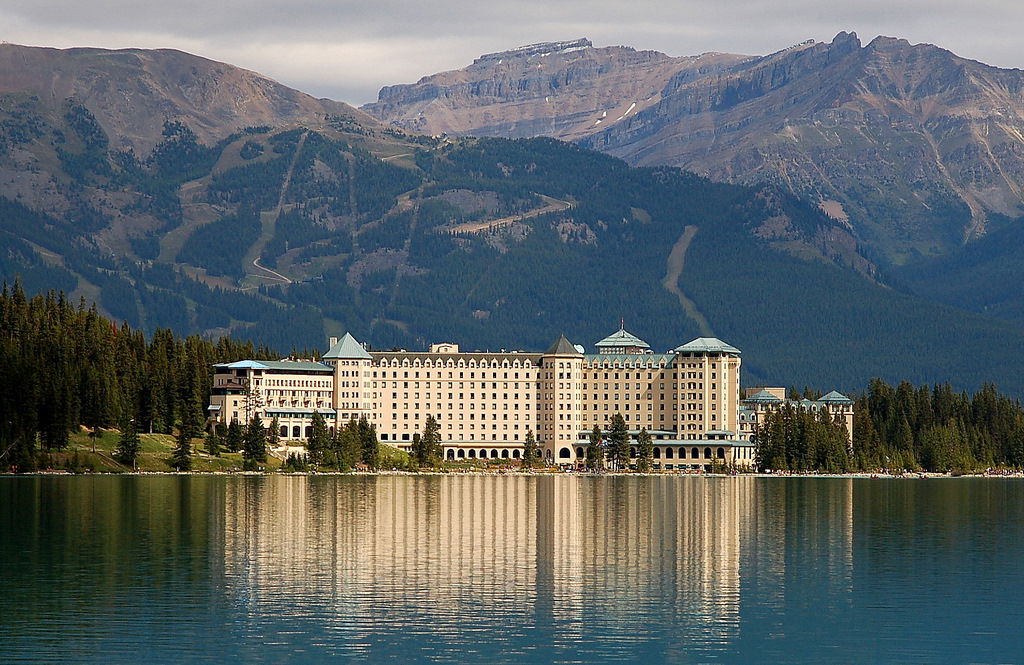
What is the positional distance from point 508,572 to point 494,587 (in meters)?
8.23

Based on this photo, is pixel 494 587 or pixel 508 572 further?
pixel 508 572

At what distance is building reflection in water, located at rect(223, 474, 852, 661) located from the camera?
3684 inches

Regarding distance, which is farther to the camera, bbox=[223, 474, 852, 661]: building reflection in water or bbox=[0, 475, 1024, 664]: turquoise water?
bbox=[223, 474, 852, 661]: building reflection in water

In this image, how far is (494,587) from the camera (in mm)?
110125

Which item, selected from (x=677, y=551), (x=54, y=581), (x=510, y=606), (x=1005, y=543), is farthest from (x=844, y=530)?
(x=54, y=581)

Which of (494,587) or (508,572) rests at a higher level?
(508,572)

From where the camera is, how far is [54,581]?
110m

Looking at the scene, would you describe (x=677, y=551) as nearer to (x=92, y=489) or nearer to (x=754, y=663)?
(x=754, y=663)

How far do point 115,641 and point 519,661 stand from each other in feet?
63.7

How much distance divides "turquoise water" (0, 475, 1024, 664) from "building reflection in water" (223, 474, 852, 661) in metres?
0.25

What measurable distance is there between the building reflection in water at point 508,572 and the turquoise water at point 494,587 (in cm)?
25

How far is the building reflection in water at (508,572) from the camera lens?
9356 cm

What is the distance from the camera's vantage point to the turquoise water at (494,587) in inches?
3568

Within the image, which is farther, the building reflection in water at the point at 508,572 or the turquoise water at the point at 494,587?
the building reflection in water at the point at 508,572
